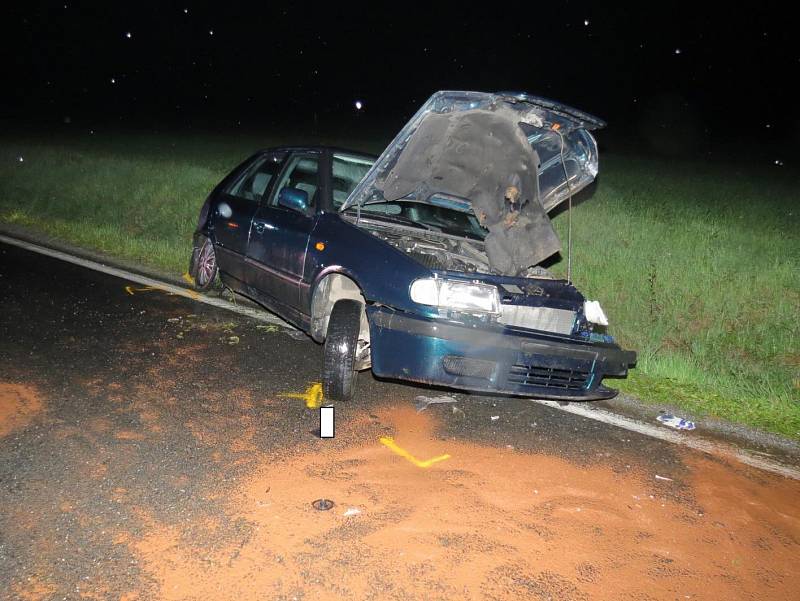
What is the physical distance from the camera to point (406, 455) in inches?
169

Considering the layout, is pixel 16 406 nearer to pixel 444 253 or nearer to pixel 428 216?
pixel 444 253

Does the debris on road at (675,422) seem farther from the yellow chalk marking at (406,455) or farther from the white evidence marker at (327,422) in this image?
the white evidence marker at (327,422)

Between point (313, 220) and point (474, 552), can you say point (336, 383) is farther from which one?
point (474, 552)

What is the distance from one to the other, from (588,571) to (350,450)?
1.53m

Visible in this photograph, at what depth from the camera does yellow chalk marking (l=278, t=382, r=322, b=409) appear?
4.93 m

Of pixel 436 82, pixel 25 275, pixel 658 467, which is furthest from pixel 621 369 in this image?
pixel 436 82

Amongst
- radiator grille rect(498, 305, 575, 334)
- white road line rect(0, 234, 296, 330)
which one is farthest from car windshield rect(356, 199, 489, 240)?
white road line rect(0, 234, 296, 330)

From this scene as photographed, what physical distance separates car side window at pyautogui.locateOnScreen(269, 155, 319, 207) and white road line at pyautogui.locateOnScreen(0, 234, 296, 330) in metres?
1.27

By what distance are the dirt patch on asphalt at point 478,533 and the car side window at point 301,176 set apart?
2215 millimetres

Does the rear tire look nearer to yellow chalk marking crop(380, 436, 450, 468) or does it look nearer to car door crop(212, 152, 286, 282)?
yellow chalk marking crop(380, 436, 450, 468)

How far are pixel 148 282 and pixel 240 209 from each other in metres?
2.06

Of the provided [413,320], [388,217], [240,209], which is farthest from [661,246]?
[413,320]

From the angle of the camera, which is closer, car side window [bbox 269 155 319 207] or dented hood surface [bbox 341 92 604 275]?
dented hood surface [bbox 341 92 604 275]

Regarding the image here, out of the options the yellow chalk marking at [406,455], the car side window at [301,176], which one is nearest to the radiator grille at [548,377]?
the yellow chalk marking at [406,455]
